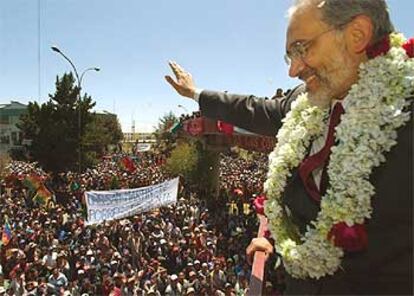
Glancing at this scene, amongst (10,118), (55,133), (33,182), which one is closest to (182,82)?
(33,182)

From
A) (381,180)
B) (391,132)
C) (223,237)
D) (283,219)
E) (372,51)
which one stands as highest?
(372,51)

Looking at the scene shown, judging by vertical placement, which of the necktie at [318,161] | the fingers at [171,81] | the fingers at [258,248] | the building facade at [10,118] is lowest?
the fingers at [258,248]

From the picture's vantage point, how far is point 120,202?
1280 centimetres

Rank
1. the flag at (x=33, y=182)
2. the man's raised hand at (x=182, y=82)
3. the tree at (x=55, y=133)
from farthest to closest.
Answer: the tree at (x=55, y=133), the flag at (x=33, y=182), the man's raised hand at (x=182, y=82)

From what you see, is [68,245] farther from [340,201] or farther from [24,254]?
[340,201]

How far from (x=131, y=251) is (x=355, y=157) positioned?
10.6 m

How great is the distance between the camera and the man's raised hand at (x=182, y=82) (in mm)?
2283

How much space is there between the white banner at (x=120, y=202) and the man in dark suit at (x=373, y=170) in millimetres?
10890

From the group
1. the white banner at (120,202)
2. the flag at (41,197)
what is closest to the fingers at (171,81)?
the white banner at (120,202)

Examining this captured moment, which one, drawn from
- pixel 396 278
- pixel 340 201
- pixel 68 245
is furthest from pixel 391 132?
pixel 68 245

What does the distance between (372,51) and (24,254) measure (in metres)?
10.3

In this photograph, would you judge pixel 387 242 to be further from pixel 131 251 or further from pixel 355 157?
pixel 131 251

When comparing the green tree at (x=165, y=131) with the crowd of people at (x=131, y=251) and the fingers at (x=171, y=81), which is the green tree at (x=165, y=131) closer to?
the crowd of people at (x=131, y=251)

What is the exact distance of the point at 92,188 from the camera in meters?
23.3
